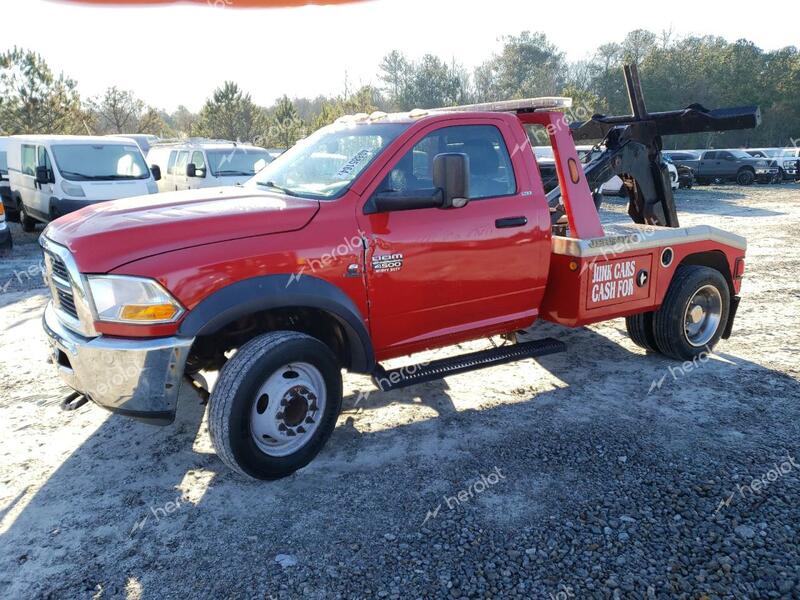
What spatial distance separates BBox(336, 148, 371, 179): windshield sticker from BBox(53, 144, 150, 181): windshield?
9.22 m

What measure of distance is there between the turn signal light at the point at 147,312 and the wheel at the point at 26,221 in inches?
469

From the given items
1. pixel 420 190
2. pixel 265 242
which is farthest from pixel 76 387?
pixel 420 190

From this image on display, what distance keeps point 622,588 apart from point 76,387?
297cm

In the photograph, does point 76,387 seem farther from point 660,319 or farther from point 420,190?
point 660,319

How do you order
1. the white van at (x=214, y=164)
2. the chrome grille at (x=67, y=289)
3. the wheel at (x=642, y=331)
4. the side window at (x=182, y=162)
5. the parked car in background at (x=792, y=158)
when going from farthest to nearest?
the parked car in background at (x=792, y=158)
the side window at (x=182, y=162)
the white van at (x=214, y=164)
the wheel at (x=642, y=331)
the chrome grille at (x=67, y=289)

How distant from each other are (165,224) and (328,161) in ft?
4.26

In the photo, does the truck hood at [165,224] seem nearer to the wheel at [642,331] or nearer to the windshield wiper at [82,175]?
the wheel at [642,331]

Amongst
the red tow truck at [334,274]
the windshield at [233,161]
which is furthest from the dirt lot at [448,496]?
the windshield at [233,161]

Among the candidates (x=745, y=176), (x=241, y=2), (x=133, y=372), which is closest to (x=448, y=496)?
(x=133, y=372)

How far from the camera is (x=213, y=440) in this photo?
3463mm

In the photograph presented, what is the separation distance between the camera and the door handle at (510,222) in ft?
14.1

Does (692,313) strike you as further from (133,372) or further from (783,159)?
(783,159)

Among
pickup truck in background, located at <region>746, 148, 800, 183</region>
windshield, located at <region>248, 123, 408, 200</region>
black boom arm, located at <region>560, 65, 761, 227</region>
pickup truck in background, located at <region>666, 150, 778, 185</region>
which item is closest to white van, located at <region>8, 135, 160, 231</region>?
windshield, located at <region>248, 123, 408, 200</region>

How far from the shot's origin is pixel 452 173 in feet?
11.9
